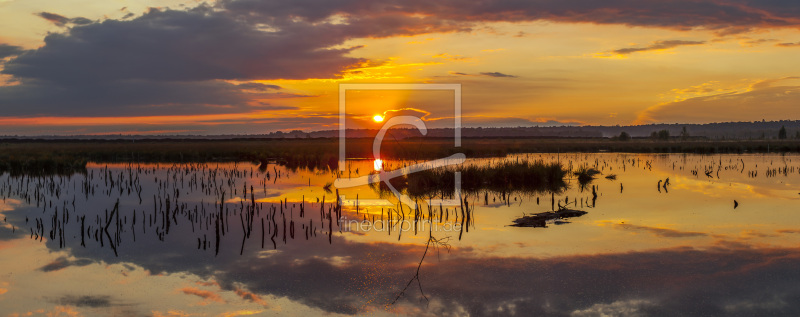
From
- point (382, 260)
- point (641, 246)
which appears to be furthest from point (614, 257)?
point (382, 260)

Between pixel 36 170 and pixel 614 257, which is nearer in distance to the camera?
pixel 614 257

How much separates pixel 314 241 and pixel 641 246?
24.5ft

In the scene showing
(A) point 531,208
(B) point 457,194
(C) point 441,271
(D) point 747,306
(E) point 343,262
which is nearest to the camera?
(D) point 747,306

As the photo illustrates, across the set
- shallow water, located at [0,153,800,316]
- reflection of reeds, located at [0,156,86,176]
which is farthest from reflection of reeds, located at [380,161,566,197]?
reflection of reeds, located at [0,156,86,176]

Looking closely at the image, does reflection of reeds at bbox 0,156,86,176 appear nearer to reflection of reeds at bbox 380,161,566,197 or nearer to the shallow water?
the shallow water

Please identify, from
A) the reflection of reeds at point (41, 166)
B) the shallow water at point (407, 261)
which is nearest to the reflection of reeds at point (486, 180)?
the shallow water at point (407, 261)

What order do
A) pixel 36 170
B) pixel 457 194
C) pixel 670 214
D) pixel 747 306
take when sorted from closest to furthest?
pixel 747 306 → pixel 670 214 → pixel 457 194 → pixel 36 170

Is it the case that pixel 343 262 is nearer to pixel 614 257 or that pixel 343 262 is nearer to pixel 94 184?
pixel 614 257

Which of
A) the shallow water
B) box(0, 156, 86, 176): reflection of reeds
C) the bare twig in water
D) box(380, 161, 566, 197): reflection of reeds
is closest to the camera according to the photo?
the shallow water

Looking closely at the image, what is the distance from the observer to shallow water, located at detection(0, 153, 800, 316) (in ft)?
29.0

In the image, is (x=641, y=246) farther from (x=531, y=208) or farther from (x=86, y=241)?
(x=86, y=241)

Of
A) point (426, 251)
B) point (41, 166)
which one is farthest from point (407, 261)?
point (41, 166)

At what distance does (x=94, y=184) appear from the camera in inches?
1038

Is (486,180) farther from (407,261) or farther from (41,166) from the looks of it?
(41,166)
